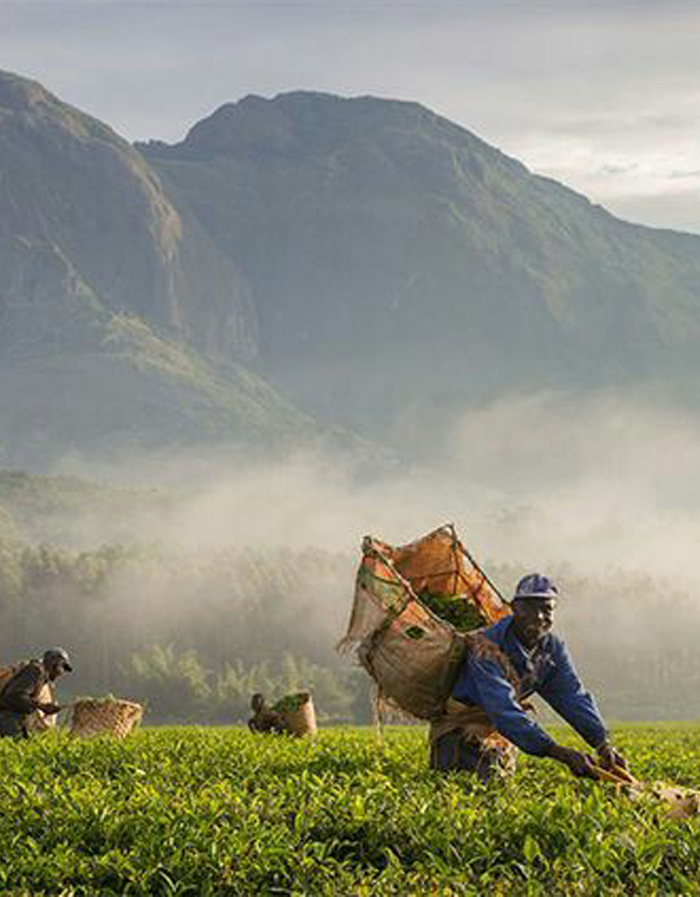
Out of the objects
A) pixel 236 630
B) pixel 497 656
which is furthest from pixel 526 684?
pixel 236 630

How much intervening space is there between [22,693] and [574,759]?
38.4 feet

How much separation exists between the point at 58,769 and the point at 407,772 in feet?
13.1

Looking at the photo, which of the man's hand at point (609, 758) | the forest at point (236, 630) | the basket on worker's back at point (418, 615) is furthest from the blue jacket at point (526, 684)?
the forest at point (236, 630)

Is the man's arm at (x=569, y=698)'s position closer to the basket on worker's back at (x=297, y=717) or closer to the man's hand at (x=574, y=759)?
the man's hand at (x=574, y=759)

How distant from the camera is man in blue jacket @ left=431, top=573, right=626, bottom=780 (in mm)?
12727

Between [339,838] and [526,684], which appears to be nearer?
[339,838]

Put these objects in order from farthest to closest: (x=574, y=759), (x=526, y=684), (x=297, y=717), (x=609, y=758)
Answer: (x=297, y=717) < (x=526, y=684) < (x=609, y=758) < (x=574, y=759)

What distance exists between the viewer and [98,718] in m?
23.5

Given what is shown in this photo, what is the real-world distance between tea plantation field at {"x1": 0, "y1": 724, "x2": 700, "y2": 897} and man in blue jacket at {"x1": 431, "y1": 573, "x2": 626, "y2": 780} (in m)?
0.42

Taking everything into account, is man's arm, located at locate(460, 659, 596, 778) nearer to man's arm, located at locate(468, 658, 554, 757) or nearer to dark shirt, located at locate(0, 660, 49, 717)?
man's arm, located at locate(468, 658, 554, 757)

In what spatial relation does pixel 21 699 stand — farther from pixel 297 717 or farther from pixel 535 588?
pixel 535 588

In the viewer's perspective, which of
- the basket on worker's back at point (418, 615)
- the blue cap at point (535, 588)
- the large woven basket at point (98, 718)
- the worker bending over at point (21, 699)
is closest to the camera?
the blue cap at point (535, 588)

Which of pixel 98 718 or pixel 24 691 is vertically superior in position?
pixel 24 691

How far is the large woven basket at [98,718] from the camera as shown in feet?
76.7
